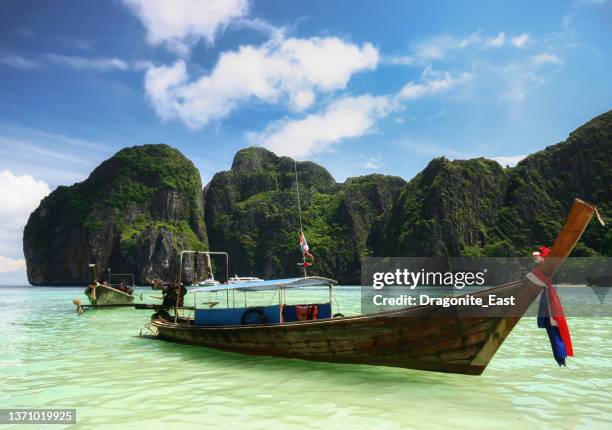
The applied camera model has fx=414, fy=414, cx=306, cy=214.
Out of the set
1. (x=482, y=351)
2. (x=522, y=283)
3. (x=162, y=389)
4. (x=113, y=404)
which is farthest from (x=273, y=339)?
(x=522, y=283)

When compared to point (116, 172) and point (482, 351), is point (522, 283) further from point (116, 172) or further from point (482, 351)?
point (116, 172)

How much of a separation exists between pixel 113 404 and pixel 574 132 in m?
132

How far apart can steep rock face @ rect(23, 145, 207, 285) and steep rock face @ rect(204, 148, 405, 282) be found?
13.3 meters

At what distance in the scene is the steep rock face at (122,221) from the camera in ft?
370

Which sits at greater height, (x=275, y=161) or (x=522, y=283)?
(x=275, y=161)

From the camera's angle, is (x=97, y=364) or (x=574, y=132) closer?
(x=97, y=364)

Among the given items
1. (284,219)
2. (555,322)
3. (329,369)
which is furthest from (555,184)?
(555,322)

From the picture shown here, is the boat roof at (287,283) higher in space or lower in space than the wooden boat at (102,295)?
higher

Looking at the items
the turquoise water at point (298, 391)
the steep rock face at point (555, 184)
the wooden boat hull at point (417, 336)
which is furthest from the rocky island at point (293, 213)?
the wooden boat hull at point (417, 336)

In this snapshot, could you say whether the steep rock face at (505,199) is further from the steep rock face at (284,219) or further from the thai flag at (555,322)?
the thai flag at (555,322)

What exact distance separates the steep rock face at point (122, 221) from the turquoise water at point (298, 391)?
4110 inches

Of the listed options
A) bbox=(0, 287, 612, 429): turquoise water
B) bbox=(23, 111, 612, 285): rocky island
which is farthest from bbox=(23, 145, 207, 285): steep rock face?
bbox=(0, 287, 612, 429): turquoise water

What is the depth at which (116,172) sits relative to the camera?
445ft

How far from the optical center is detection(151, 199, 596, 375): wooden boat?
7.52 metres
